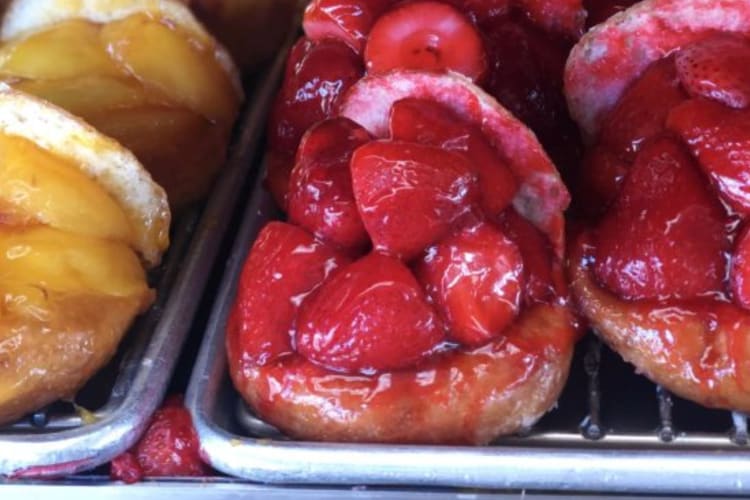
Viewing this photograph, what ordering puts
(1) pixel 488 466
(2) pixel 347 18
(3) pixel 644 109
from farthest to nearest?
1. (2) pixel 347 18
2. (3) pixel 644 109
3. (1) pixel 488 466

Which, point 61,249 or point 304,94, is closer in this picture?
point 61,249

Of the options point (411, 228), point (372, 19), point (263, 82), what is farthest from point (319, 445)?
point (263, 82)

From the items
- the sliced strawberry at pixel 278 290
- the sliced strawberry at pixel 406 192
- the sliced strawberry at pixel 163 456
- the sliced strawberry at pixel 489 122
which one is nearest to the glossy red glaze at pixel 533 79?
the sliced strawberry at pixel 489 122

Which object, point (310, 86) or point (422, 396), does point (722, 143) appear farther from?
point (310, 86)

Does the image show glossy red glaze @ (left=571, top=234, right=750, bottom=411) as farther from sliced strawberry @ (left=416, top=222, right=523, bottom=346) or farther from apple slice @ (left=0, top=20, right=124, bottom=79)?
apple slice @ (left=0, top=20, right=124, bottom=79)

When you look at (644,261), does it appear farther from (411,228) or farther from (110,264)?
(110,264)

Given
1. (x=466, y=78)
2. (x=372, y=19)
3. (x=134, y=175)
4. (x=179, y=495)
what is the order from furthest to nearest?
(x=372, y=19) < (x=134, y=175) < (x=466, y=78) < (x=179, y=495)

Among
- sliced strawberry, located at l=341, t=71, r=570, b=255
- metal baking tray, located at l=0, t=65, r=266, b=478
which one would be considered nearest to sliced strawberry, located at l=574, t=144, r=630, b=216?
sliced strawberry, located at l=341, t=71, r=570, b=255

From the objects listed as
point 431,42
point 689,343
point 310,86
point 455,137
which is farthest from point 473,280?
point 310,86
